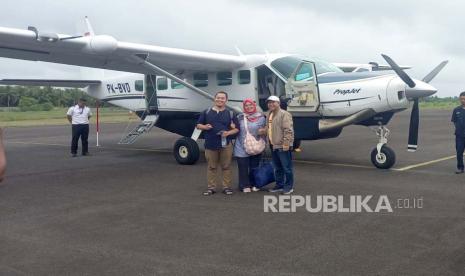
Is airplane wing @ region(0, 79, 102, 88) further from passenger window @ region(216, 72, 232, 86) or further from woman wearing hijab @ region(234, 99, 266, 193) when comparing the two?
woman wearing hijab @ region(234, 99, 266, 193)

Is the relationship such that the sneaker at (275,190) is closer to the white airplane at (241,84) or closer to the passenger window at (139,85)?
A: the white airplane at (241,84)

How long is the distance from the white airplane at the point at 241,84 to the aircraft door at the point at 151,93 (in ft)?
0.09

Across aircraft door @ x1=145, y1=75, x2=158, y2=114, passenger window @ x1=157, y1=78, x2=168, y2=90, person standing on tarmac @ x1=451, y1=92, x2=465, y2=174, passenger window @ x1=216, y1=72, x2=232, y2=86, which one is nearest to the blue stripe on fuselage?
person standing on tarmac @ x1=451, y1=92, x2=465, y2=174

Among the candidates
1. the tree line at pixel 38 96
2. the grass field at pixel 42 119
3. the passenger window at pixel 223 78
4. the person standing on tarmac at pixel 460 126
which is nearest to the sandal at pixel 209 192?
the passenger window at pixel 223 78

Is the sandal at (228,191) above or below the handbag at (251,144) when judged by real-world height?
below

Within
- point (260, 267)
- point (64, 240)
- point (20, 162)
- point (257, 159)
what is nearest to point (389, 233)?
point (260, 267)

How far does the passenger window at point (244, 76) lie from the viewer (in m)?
11.5

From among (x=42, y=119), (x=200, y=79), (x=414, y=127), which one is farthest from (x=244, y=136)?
(x=42, y=119)

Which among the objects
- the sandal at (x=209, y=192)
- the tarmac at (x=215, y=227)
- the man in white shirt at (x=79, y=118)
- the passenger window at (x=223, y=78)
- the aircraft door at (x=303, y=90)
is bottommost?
the tarmac at (x=215, y=227)

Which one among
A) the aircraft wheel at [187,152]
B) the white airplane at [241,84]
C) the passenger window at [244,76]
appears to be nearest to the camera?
the white airplane at [241,84]

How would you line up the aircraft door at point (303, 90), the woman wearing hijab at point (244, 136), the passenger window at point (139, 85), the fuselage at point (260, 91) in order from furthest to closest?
the passenger window at point (139, 85) < the aircraft door at point (303, 90) < the fuselage at point (260, 91) < the woman wearing hijab at point (244, 136)

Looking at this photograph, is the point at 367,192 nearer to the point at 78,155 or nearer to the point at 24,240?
the point at 24,240

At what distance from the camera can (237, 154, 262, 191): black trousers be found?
25.0ft

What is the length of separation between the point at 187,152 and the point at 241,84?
220 cm
